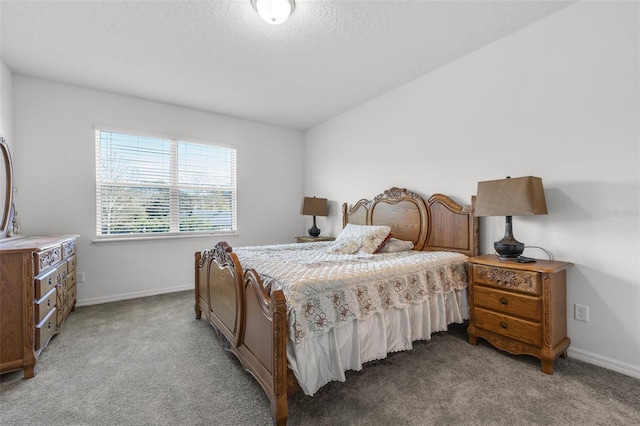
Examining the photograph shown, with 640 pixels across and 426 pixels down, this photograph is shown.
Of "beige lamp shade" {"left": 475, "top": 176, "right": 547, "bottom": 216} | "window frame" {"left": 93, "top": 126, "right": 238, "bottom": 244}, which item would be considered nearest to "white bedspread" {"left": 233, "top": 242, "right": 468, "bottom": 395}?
"beige lamp shade" {"left": 475, "top": 176, "right": 547, "bottom": 216}

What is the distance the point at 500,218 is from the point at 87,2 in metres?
3.70

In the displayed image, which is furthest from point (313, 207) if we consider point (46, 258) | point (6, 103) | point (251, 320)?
point (6, 103)

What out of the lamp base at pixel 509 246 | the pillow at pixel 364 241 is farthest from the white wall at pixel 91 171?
the lamp base at pixel 509 246

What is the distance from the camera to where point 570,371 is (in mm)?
1953

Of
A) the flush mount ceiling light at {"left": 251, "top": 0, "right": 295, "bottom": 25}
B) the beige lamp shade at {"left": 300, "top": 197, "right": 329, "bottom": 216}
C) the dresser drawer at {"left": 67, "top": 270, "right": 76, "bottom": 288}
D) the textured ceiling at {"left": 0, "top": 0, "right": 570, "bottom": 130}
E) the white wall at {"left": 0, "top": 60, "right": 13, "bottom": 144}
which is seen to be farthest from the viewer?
the beige lamp shade at {"left": 300, "top": 197, "right": 329, "bottom": 216}

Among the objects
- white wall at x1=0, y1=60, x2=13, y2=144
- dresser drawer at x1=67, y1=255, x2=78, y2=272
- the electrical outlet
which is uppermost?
white wall at x1=0, y1=60, x2=13, y2=144

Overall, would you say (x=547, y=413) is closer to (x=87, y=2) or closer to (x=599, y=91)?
(x=599, y=91)

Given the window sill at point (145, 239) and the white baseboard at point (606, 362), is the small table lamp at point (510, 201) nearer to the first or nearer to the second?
the white baseboard at point (606, 362)

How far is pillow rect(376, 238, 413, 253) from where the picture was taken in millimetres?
3029

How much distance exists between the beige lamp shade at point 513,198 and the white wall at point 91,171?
3.44 m

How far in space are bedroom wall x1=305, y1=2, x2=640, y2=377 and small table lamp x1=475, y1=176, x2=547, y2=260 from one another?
26cm

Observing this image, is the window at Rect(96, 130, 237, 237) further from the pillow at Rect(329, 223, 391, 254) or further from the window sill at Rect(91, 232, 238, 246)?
the pillow at Rect(329, 223, 391, 254)

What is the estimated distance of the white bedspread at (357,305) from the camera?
1.55 meters

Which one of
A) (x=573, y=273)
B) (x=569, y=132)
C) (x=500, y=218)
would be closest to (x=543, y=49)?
(x=569, y=132)
